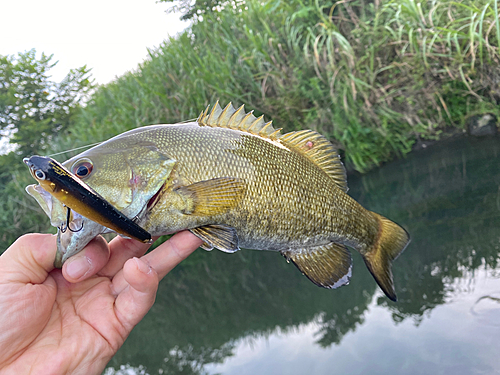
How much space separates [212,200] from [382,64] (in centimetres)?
441

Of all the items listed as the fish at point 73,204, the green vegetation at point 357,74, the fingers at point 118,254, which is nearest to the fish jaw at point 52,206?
the fish at point 73,204

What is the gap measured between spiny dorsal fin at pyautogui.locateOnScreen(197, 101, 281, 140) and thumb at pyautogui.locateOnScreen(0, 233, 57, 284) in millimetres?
898

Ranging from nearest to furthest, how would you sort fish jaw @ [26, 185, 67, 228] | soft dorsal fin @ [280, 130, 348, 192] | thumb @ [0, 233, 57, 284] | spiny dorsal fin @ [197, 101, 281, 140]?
fish jaw @ [26, 185, 67, 228] → thumb @ [0, 233, 57, 284] → spiny dorsal fin @ [197, 101, 281, 140] → soft dorsal fin @ [280, 130, 348, 192]

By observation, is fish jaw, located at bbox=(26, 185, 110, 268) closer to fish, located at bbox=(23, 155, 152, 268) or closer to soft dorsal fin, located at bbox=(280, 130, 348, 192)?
fish, located at bbox=(23, 155, 152, 268)

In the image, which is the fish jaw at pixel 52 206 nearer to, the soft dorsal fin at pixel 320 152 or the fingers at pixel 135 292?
the fingers at pixel 135 292

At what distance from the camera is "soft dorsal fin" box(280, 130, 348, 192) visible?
5.47 feet

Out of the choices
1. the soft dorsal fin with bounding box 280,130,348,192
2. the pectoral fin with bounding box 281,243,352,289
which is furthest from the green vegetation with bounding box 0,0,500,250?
the pectoral fin with bounding box 281,243,352,289

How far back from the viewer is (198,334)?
3.52m

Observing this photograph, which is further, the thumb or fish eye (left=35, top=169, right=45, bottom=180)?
the thumb

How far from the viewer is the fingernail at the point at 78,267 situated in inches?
52.6

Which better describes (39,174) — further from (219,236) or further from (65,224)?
(219,236)

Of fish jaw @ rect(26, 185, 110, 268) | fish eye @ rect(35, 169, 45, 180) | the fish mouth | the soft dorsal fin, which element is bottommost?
the soft dorsal fin

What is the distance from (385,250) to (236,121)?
1.07 meters

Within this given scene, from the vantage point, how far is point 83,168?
1.21 metres
